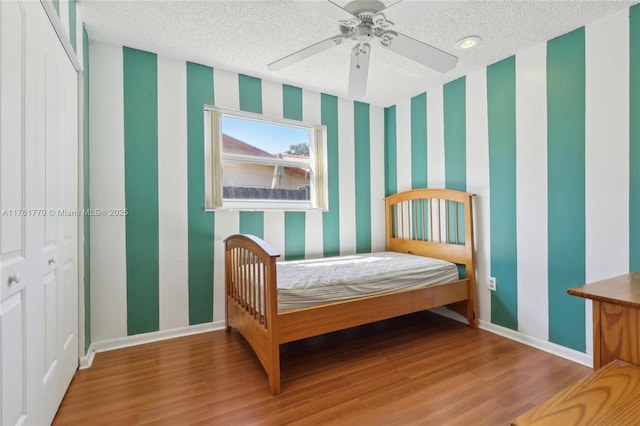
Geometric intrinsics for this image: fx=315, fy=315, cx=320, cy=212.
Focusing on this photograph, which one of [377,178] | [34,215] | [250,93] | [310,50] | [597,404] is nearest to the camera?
[597,404]

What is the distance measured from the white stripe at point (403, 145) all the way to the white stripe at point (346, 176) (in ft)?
1.75

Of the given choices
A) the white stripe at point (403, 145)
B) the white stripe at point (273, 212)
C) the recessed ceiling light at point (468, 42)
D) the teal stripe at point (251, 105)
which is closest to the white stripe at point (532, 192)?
the recessed ceiling light at point (468, 42)

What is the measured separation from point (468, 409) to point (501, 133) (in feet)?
6.83

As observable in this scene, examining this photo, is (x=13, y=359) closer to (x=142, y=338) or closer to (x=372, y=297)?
(x=142, y=338)

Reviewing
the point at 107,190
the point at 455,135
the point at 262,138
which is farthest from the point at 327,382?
the point at 455,135

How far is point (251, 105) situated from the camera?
9.63ft

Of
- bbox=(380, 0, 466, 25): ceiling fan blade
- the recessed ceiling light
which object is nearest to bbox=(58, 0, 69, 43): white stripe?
bbox=(380, 0, 466, 25): ceiling fan blade

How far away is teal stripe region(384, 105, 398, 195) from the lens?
3.64 m

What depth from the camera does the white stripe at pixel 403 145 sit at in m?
3.48

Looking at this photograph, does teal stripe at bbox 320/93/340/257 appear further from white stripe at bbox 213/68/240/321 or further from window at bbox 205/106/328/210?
white stripe at bbox 213/68/240/321

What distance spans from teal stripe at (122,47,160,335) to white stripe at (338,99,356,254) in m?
1.79

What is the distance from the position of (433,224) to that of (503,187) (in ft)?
2.44

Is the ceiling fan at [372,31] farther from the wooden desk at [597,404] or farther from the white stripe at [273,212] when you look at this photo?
the wooden desk at [597,404]

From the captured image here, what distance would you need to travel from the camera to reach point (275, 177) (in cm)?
315
